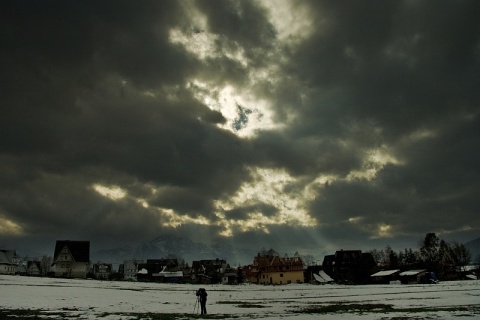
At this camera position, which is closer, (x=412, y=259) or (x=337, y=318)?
(x=337, y=318)

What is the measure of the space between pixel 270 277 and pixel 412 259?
2710 inches

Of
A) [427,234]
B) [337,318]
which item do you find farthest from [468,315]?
[427,234]

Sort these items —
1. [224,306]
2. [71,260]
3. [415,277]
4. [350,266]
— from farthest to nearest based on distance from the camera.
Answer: [350,266] < [415,277] < [71,260] < [224,306]

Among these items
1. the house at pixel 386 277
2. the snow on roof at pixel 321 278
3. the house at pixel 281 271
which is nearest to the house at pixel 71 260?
the house at pixel 281 271

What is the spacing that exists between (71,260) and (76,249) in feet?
13.4

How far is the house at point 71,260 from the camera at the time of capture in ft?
386

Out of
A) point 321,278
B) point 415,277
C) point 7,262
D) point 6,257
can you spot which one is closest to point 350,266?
point 321,278

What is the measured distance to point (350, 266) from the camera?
154 m

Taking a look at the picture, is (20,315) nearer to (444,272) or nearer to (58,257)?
(58,257)

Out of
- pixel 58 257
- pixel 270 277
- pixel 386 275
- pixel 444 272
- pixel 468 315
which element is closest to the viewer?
pixel 468 315

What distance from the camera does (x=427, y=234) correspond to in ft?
588

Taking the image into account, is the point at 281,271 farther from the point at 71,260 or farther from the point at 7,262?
the point at 7,262

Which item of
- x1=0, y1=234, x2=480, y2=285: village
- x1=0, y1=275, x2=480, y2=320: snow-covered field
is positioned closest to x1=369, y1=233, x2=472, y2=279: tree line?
x1=0, y1=234, x2=480, y2=285: village

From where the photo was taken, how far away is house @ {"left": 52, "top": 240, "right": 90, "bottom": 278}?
118m
